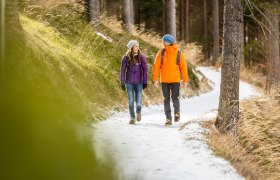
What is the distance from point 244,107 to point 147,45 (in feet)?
22.2

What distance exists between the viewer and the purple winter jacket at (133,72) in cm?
803

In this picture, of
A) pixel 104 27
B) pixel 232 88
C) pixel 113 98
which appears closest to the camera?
pixel 232 88

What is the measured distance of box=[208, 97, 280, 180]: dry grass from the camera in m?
5.39

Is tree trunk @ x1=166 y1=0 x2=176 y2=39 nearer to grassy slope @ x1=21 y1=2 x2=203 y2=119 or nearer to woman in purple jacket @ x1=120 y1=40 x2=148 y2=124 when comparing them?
grassy slope @ x1=21 y1=2 x2=203 y2=119

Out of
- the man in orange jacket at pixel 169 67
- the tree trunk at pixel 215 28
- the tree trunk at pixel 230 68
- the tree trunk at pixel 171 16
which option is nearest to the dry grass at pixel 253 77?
the tree trunk at pixel 215 28

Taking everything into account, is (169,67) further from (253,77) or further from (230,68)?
(253,77)

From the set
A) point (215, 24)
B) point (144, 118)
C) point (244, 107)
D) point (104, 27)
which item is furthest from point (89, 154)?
point (215, 24)

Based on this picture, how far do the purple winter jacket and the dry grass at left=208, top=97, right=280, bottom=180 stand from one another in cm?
172

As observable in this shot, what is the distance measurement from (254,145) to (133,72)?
2.55 metres

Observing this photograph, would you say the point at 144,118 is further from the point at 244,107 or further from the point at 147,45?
the point at 147,45

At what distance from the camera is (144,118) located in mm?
8977

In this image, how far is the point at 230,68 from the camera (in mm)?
7219

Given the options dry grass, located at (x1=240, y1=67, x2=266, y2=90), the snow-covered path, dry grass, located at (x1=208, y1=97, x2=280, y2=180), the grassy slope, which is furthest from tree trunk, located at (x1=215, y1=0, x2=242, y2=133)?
dry grass, located at (x1=240, y1=67, x2=266, y2=90)

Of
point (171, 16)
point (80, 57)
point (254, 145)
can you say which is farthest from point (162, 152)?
point (171, 16)
